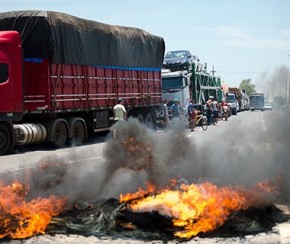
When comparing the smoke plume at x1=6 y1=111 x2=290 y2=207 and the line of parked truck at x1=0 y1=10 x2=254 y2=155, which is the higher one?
the line of parked truck at x1=0 y1=10 x2=254 y2=155

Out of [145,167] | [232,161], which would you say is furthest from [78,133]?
[145,167]

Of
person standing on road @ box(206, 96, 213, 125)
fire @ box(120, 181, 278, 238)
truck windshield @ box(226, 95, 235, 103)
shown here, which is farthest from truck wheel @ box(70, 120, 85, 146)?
truck windshield @ box(226, 95, 235, 103)

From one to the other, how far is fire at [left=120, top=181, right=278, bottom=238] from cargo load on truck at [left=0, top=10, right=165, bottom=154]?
10.7 meters

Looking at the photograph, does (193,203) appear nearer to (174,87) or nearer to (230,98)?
(174,87)

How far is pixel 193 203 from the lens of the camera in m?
6.20

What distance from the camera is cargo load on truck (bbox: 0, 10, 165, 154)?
16.6 metres

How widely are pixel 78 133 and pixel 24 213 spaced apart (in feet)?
45.4

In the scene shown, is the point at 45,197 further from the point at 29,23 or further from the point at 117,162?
the point at 29,23

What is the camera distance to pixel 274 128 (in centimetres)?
1048

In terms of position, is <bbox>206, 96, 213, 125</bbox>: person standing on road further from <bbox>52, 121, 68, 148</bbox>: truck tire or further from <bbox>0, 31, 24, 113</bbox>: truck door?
<bbox>0, 31, 24, 113</bbox>: truck door

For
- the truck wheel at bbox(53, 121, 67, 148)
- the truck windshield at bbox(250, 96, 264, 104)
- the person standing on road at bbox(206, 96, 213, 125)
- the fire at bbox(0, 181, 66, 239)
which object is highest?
the truck windshield at bbox(250, 96, 264, 104)

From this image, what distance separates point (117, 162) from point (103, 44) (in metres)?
14.6

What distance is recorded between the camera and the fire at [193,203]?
6.06m

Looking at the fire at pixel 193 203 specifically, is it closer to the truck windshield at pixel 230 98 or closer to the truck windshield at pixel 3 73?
the truck windshield at pixel 3 73
